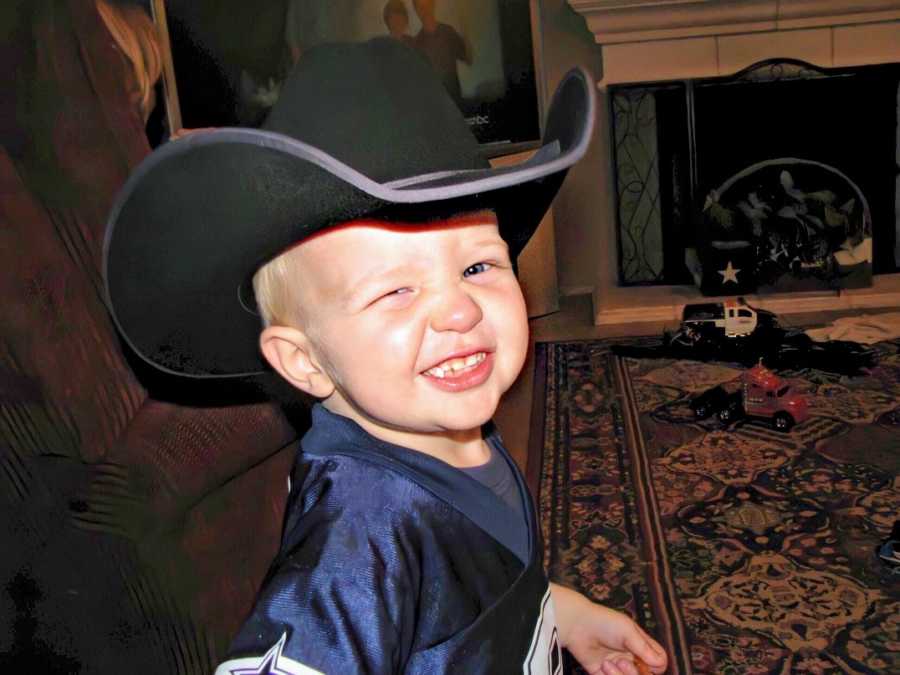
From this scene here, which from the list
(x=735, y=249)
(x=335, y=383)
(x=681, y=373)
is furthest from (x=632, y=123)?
(x=335, y=383)

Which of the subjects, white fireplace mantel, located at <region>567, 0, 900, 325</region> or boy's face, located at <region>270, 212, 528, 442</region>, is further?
white fireplace mantel, located at <region>567, 0, 900, 325</region>

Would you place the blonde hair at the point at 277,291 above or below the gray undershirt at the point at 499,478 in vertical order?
above

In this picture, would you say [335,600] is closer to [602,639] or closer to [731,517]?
[602,639]

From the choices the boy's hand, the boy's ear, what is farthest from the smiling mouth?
the boy's hand

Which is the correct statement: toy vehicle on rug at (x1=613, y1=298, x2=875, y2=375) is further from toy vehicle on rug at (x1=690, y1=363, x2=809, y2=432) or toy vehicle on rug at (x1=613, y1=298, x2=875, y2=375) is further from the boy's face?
the boy's face

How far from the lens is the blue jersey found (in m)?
0.67

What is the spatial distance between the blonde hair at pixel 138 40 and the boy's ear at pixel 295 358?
0.53m

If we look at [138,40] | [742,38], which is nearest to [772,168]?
[742,38]

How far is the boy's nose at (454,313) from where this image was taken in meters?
0.74

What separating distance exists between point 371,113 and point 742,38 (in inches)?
132

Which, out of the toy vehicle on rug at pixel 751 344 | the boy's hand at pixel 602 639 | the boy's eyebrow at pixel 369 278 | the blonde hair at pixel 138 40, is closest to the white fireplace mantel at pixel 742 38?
the toy vehicle on rug at pixel 751 344

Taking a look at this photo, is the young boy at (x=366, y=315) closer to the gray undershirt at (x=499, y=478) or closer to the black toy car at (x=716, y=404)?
the gray undershirt at (x=499, y=478)

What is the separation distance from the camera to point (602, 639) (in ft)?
3.36

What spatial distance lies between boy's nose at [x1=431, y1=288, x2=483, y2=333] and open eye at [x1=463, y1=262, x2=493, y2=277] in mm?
42
